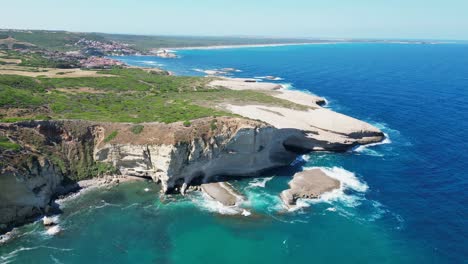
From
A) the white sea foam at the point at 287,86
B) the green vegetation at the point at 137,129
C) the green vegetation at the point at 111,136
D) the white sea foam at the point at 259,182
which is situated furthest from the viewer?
the white sea foam at the point at 287,86

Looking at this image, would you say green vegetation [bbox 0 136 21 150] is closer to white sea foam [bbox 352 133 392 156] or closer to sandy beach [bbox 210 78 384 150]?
sandy beach [bbox 210 78 384 150]

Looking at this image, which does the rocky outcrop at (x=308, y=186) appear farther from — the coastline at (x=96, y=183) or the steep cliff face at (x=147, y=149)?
the coastline at (x=96, y=183)

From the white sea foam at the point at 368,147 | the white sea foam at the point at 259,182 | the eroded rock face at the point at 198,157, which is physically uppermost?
the eroded rock face at the point at 198,157

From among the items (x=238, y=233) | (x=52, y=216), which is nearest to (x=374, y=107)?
(x=238, y=233)

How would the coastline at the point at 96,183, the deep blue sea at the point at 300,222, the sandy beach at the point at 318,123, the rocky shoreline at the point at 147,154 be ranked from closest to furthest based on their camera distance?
the deep blue sea at the point at 300,222 < the rocky shoreline at the point at 147,154 < the coastline at the point at 96,183 < the sandy beach at the point at 318,123

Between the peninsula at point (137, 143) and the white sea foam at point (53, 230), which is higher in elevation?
the peninsula at point (137, 143)

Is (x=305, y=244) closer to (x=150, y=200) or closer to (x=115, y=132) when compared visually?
(x=150, y=200)

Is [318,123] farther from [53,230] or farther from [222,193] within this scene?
[53,230]

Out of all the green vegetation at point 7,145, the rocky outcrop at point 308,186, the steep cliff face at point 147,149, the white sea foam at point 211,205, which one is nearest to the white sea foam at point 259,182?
the steep cliff face at point 147,149
